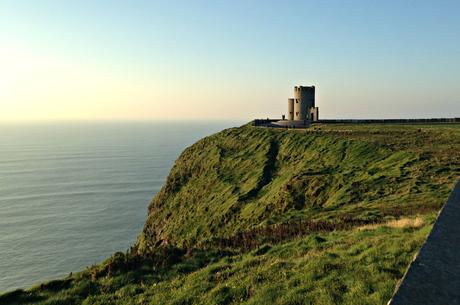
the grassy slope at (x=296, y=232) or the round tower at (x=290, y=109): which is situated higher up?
the round tower at (x=290, y=109)

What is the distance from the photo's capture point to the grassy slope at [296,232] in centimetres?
1146

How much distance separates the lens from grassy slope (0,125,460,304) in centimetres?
1146

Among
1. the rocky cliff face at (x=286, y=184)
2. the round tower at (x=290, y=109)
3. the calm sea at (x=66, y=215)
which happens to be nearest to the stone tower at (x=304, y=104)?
the round tower at (x=290, y=109)

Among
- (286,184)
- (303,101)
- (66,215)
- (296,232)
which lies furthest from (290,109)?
(296,232)

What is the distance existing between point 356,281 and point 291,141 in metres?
55.8

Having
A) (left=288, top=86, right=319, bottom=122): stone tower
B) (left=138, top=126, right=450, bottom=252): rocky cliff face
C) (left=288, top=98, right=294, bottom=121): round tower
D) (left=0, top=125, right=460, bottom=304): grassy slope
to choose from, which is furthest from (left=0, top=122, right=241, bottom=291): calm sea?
(left=288, top=86, right=319, bottom=122): stone tower

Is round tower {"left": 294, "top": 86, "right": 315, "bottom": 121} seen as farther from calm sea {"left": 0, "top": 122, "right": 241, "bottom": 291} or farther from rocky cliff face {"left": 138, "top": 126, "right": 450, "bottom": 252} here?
calm sea {"left": 0, "top": 122, "right": 241, "bottom": 291}

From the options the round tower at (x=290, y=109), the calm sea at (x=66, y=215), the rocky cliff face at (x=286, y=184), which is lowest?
the calm sea at (x=66, y=215)

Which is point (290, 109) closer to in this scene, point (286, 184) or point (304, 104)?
point (304, 104)

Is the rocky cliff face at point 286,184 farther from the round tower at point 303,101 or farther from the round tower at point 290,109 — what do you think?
the round tower at point 290,109

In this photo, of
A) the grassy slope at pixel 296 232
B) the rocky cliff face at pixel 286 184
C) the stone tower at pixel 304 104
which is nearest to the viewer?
the grassy slope at pixel 296 232

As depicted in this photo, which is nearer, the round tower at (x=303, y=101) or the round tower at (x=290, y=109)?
the round tower at (x=303, y=101)

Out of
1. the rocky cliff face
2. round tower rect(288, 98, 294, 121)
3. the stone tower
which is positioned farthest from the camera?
round tower rect(288, 98, 294, 121)

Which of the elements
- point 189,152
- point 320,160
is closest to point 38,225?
point 189,152
